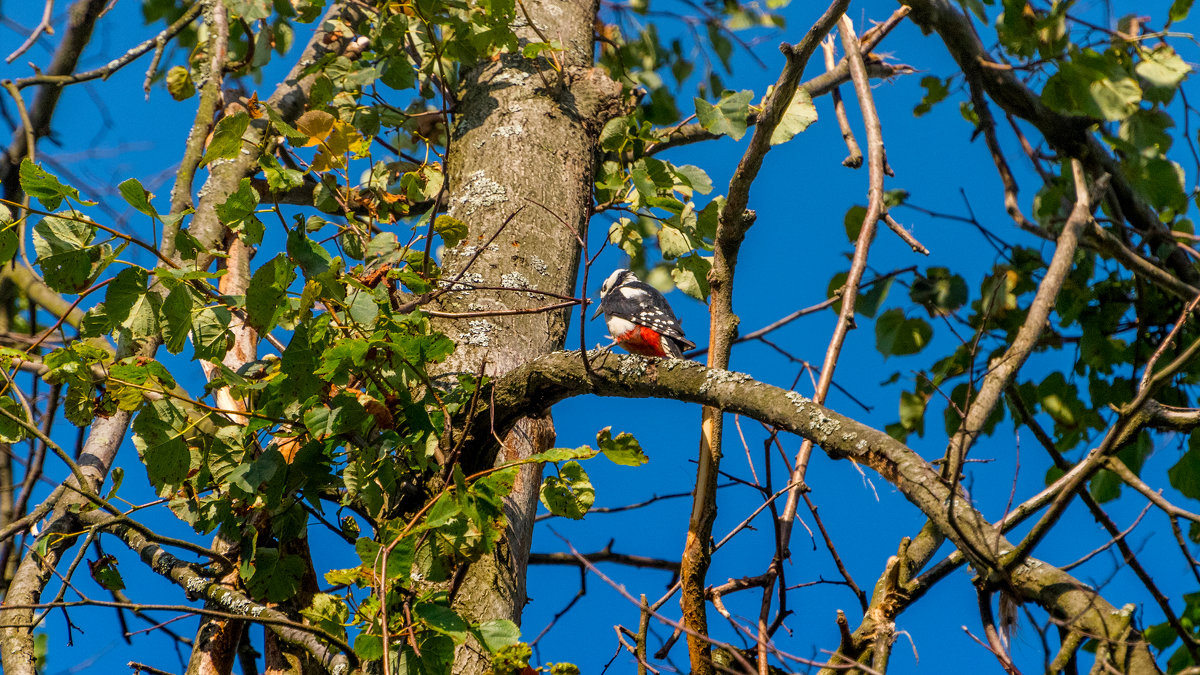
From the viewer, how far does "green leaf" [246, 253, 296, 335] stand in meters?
1.44

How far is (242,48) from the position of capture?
130 inches

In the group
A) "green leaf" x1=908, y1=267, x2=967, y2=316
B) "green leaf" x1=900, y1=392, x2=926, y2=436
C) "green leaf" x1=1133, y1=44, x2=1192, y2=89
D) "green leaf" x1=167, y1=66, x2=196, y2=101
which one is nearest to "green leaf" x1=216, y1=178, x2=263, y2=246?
"green leaf" x1=167, y1=66, x2=196, y2=101

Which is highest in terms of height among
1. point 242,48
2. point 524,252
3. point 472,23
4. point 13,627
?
point 242,48

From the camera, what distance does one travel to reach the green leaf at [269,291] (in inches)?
56.5

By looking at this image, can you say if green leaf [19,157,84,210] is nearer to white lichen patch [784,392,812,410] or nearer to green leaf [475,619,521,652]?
green leaf [475,619,521,652]

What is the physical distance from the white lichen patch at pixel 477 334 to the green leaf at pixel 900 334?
5.12 ft

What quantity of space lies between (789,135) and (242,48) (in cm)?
221

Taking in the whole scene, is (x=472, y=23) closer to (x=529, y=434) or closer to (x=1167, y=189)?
(x=529, y=434)

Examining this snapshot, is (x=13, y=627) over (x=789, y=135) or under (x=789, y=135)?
under

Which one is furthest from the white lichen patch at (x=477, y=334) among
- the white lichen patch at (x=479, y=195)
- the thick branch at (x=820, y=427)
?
the white lichen patch at (x=479, y=195)

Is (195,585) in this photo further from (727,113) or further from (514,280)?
(727,113)

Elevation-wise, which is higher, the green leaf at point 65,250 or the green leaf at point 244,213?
the green leaf at point 244,213

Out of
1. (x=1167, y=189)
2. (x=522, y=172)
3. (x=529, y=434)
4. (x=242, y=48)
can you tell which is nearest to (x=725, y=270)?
(x=529, y=434)

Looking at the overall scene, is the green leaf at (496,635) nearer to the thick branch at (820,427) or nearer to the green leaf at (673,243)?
the thick branch at (820,427)
